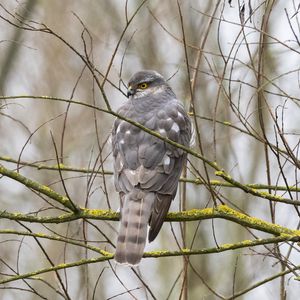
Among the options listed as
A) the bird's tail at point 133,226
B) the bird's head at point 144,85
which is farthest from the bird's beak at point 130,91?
the bird's tail at point 133,226

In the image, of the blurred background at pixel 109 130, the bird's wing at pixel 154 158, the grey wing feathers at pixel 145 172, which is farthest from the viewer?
the blurred background at pixel 109 130

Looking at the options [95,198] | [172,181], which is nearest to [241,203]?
[95,198]

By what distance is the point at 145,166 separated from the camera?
6059 millimetres

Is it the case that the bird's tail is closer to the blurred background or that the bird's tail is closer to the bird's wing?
the bird's wing

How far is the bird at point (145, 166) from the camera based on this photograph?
216 inches

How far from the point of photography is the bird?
5.50 metres

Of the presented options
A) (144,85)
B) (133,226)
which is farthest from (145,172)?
(144,85)

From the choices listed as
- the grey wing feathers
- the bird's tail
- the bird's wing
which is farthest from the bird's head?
the bird's tail

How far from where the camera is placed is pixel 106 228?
12789 millimetres

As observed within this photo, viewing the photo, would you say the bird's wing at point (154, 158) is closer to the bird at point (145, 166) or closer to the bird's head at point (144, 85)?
the bird at point (145, 166)

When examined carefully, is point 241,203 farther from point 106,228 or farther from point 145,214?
point 145,214

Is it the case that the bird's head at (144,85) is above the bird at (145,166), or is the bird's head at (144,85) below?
above

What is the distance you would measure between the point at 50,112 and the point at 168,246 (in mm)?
3184

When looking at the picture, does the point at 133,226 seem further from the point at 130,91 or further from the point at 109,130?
the point at 109,130
